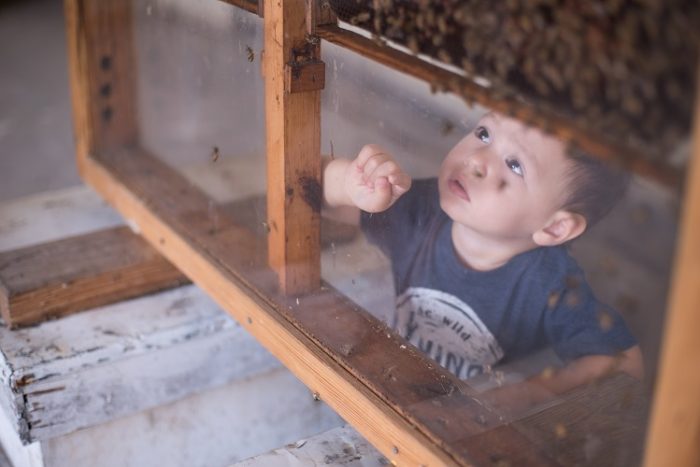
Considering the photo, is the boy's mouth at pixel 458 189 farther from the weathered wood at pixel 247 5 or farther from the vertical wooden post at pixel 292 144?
the weathered wood at pixel 247 5

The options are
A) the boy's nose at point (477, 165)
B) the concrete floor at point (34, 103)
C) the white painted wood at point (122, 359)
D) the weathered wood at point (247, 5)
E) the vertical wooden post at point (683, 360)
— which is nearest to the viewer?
the vertical wooden post at point (683, 360)

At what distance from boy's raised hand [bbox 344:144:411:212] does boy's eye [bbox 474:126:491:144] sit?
0.10 m

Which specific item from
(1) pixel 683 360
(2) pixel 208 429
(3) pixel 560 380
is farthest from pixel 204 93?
(1) pixel 683 360

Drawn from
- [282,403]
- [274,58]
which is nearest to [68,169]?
[282,403]

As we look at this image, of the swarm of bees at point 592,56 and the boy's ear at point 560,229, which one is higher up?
Answer: the swarm of bees at point 592,56

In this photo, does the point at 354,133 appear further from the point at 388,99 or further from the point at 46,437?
the point at 46,437

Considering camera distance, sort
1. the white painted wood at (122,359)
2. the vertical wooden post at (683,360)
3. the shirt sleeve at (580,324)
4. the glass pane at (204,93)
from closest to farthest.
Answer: the vertical wooden post at (683,360), the shirt sleeve at (580,324), the glass pane at (204,93), the white painted wood at (122,359)

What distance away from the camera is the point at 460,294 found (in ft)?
3.51

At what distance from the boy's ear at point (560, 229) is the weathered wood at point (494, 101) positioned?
0.56 feet

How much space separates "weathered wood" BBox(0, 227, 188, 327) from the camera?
1.37 metres

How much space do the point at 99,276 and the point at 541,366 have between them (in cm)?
78

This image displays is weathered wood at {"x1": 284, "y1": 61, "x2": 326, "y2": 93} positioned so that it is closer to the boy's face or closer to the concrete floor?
the boy's face

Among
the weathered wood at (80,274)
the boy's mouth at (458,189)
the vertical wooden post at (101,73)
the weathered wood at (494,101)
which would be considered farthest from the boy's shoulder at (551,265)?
the vertical wooden post at (101,73)

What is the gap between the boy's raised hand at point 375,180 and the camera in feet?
3.22
